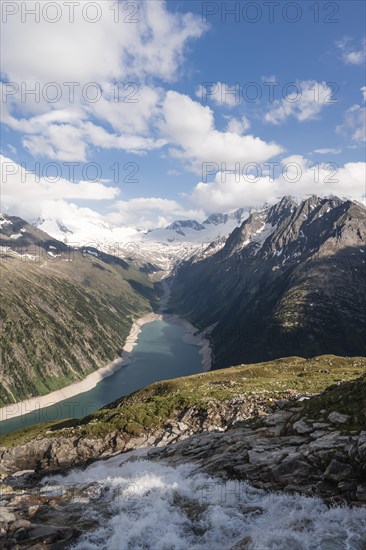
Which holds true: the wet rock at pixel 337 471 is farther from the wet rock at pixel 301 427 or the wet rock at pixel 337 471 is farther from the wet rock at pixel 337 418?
the wet rock at pixel 301 427

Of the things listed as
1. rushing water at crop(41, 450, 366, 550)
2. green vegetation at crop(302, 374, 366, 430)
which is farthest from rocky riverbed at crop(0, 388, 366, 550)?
rushing water at crop(41, 450, 366, 550)

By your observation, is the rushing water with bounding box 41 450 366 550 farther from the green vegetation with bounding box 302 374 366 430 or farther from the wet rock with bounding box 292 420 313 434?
the green vegetation with bounding box 302 374 366 430

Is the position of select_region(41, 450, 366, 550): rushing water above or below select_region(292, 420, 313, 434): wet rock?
below

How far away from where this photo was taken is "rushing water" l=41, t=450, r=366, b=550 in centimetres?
2003

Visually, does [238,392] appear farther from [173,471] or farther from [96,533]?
[96,533]

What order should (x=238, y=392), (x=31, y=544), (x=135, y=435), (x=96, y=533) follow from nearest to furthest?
(x=31, y=544), (x=96, y=533), (x=135, y=435), (x=238, y=392)

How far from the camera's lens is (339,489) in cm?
2217

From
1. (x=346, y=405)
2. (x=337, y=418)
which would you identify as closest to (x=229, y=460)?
(x=337, y=418)

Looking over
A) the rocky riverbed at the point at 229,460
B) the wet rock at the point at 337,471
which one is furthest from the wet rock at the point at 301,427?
the wet rock at the point at 337,471

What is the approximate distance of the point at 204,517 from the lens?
2411 cm

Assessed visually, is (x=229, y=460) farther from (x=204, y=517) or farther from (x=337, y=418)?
(x=337, y=418)

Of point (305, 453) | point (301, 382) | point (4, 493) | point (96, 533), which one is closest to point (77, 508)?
point (96, 533)

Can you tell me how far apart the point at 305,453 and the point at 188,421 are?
2434cm

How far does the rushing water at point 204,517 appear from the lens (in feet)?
65.7
